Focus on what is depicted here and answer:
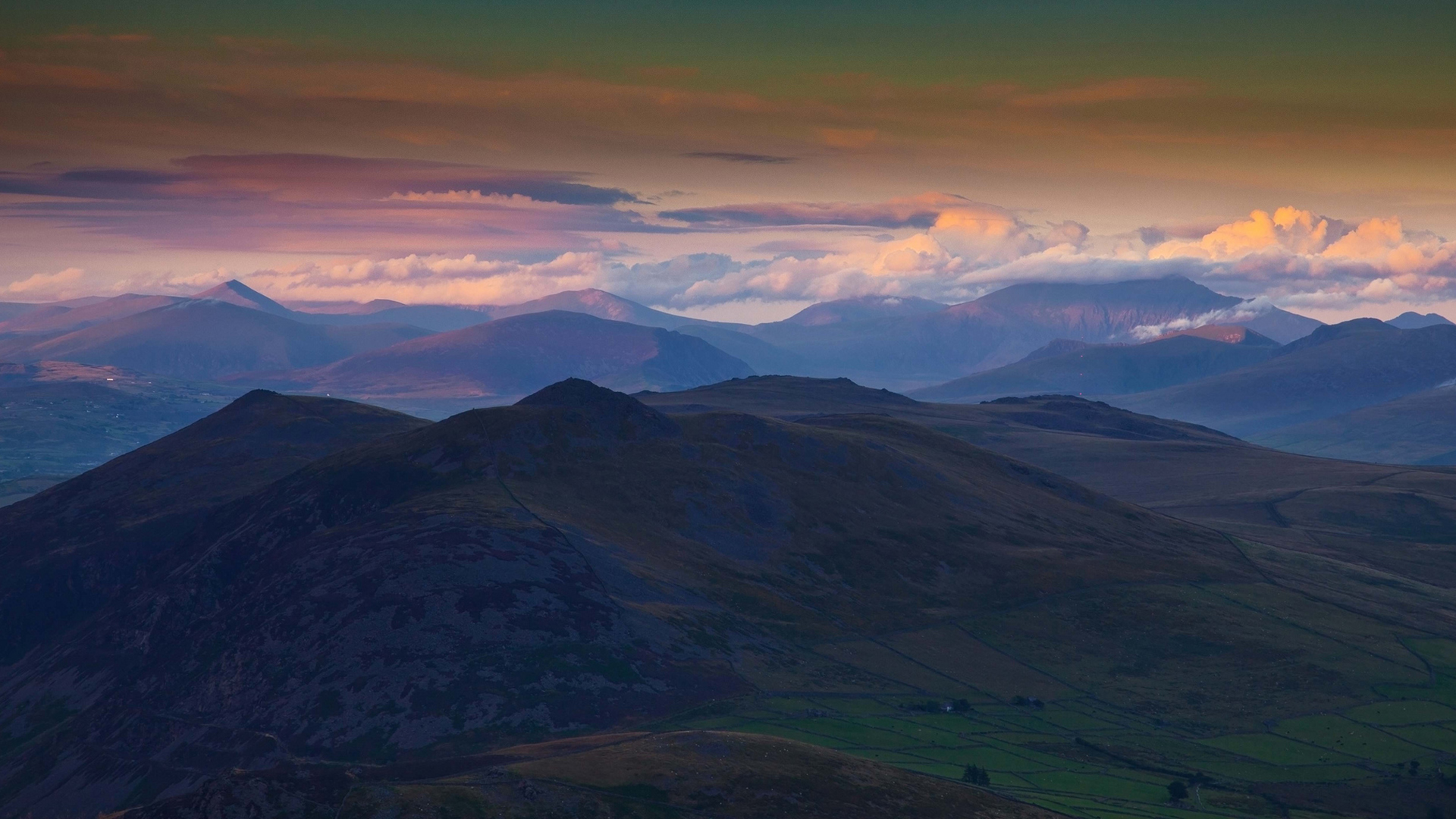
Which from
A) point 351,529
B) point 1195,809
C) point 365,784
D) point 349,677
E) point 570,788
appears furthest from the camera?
point 351,529

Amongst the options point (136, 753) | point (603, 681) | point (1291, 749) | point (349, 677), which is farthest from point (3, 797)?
point (1291, 749)

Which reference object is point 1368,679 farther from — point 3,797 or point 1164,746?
point 3,797

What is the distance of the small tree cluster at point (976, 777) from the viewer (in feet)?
408

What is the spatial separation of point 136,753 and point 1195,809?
424 feet

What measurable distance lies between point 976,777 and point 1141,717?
170 feet

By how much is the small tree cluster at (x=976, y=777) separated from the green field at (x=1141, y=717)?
152 centimetres

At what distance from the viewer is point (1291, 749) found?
499 ft

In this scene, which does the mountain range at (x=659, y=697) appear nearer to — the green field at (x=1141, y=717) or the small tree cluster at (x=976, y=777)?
the small tree cluster at (x=976, y=777)

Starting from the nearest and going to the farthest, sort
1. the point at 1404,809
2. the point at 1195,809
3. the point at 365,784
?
the point at 365,784 → the point at 1195,809 → the point at 1404,809

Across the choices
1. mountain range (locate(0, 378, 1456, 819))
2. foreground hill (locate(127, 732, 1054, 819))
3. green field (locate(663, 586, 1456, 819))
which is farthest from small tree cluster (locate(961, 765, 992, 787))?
foreground hill (locate(127, 732, 1054, 819))

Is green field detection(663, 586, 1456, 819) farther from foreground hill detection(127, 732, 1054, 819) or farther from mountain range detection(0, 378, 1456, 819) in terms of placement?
foreground hill detection(127, 732, 1054, 819)

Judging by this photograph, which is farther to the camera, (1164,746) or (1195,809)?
(1164,746)

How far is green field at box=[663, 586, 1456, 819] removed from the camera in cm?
13562

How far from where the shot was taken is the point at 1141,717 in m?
167
